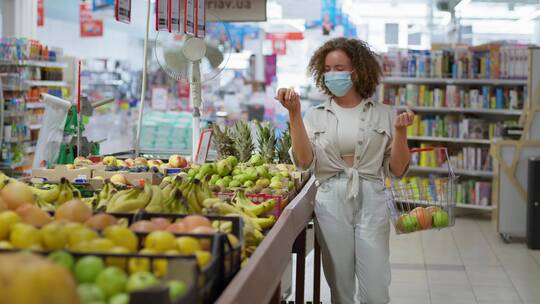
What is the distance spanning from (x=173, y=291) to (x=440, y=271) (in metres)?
6.15

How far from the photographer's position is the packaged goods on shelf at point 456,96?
429 inches

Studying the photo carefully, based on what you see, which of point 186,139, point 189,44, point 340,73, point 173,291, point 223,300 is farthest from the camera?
point 186,139

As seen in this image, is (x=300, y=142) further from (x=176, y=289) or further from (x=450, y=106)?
(x=450, y=106)

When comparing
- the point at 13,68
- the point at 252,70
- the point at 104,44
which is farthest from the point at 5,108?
the point at 104,44

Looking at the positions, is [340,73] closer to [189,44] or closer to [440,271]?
[189,44]

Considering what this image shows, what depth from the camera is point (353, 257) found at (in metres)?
4.23

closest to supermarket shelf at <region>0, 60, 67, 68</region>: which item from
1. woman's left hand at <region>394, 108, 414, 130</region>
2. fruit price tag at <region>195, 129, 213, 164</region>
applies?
fruit price tag at <region>195, 129, 213, 164</region>

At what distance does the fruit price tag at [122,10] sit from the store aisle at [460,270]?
2676mm

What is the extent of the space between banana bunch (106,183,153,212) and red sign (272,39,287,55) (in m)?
16.8

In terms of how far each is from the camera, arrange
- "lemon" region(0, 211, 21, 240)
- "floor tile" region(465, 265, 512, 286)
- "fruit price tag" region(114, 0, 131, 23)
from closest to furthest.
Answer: "lemon" region(0, 211, 21, 240)
"fruit price tag" region(114, 0, 131, 23)
"floor tile" region(465, 265, 512, 286)

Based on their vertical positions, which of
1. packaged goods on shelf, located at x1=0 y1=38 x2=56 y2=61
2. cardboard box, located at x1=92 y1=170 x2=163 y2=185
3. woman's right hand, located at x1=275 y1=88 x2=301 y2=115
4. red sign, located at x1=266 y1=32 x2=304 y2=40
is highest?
red sign, located at x1=266 y1=32 x2=304 y2=40

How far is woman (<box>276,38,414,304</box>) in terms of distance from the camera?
4.15 m

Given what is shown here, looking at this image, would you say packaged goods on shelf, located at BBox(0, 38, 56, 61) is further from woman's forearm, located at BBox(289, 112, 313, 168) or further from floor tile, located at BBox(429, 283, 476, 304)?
woman's forearm, located at BBox(289, 112, 313, 168)

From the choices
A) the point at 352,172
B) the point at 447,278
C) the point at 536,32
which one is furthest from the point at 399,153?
the point at 536,32
